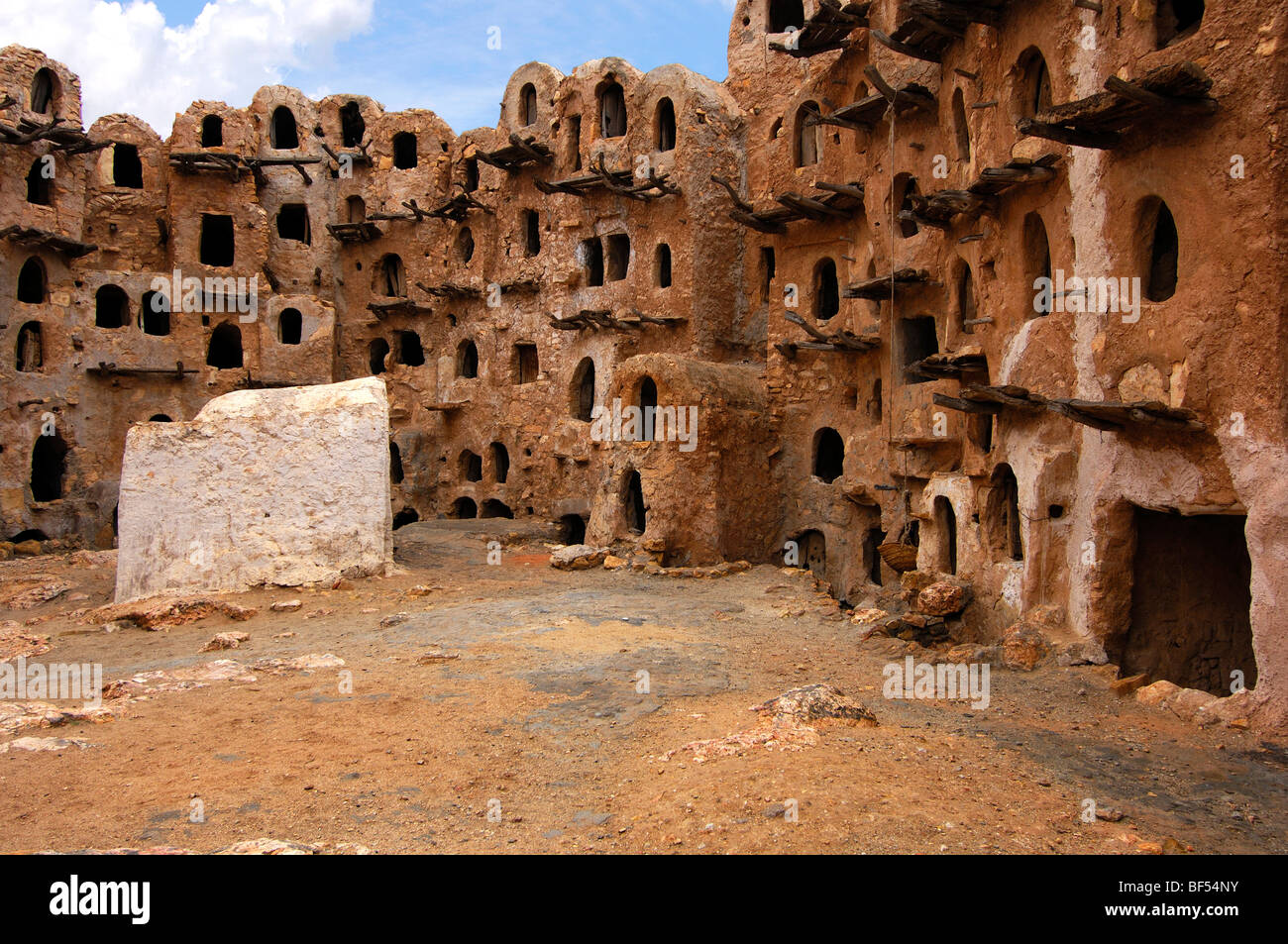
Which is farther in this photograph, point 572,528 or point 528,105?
point 528,105

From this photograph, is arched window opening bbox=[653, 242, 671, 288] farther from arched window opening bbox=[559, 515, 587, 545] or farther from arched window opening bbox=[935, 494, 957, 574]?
arched window opening bbox=[935, 494, 957, 574]

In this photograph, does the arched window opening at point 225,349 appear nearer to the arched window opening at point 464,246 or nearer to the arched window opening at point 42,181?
the arched window opening at point 42,181

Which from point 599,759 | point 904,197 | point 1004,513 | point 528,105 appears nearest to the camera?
point 599,759

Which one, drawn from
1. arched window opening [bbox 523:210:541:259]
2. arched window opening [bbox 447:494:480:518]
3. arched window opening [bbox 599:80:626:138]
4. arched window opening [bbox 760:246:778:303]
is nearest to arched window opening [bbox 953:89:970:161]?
arched window opening [bbox 760:246:778:303]

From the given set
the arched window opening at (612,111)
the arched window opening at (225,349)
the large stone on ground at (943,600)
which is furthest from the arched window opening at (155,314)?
the large stone on ground at (943,600)

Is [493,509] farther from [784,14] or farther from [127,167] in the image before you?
[127,167]

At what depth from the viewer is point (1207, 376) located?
995cm

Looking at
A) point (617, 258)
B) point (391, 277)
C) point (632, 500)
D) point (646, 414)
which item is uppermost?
point (391, 277)

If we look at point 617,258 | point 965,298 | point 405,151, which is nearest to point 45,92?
point 405,151

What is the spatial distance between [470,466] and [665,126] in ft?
40.5

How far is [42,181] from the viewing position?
29.4 m

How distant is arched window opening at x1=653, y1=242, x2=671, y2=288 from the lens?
27156 mm

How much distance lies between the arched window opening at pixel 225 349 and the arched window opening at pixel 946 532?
1004 inches

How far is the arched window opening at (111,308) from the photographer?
30562mm
